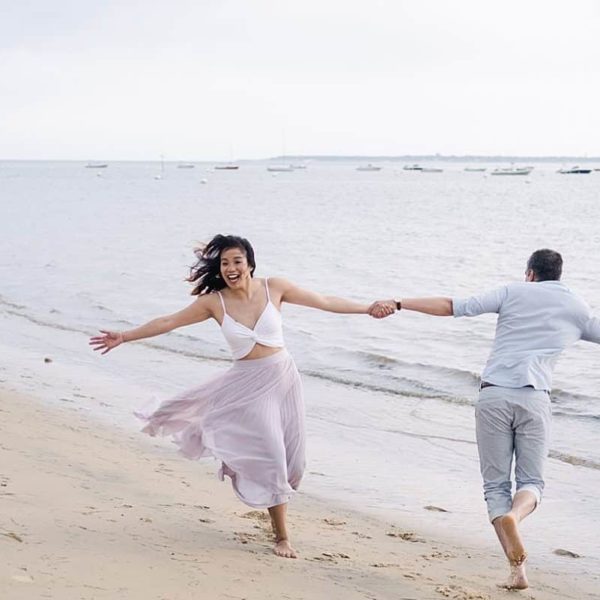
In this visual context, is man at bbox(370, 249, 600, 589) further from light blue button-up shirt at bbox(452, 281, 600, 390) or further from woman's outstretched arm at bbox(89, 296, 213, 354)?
woman's outstretched arm at bbox(89, 296, 213, 354)

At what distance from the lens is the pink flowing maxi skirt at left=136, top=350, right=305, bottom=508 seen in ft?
19.0

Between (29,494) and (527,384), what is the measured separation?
10.5 ft

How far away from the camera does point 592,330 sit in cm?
579

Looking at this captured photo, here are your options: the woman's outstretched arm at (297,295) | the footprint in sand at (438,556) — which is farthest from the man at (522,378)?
the woman's outstretched arm at (297,295)

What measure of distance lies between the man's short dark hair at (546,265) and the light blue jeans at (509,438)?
0.69m

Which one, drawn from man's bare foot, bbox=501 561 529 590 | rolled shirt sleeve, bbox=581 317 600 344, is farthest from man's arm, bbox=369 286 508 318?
man's bare foot, bbox=501 561 529 590

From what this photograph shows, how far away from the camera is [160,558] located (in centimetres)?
530

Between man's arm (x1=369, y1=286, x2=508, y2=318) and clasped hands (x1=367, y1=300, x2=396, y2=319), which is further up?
man's arm (x1=369, y1=286, x2=508, y2=318)

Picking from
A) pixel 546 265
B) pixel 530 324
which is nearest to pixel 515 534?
pixel 530 324

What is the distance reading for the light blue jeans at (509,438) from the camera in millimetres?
5629

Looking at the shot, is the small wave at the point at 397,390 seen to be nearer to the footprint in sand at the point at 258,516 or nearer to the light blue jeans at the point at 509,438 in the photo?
the footprint in sand at the point at 258,516

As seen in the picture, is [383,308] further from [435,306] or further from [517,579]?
[517,579]

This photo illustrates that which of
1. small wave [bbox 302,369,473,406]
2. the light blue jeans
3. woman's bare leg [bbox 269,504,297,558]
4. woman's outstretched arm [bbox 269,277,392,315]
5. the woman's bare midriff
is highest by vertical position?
woman's outstretched arm [bbox 269,277,392,315]

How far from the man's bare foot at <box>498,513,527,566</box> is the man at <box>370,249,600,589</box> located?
1.9 inches
